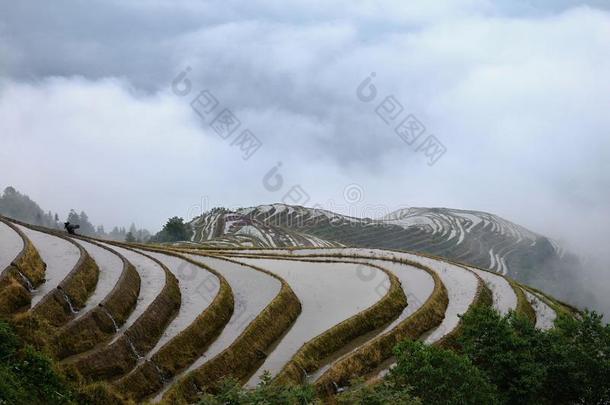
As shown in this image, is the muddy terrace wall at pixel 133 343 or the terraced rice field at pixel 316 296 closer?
the muddy terrace wall at pixel 133 343

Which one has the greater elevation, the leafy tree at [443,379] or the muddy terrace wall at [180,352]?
the leafy tree at [443,379]

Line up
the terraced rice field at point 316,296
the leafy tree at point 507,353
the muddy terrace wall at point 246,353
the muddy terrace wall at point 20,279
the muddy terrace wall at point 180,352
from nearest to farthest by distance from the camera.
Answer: the muddy terrace wall at point 180,352
the muddy terrace wall at point 246,353
the muddy terrace wall at point 20,279
the leafy tree at point 507,353
the terraced rice field at point 316,296

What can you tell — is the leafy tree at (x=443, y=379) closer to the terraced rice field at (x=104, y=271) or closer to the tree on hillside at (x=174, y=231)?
the terraced rice field at (x=104, y=271)

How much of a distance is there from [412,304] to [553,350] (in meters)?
9.16

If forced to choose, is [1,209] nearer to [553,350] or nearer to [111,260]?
[111,260]

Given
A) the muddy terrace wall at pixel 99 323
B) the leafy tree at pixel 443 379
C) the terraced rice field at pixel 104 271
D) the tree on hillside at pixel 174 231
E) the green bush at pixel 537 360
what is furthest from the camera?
the tree on hillside at pixel 174 231

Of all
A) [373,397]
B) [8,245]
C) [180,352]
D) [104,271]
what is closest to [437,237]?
[104,271]

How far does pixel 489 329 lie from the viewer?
19578 mm

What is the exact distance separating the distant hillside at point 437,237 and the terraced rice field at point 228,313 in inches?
2503

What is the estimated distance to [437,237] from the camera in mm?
129000

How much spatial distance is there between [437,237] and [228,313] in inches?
4343

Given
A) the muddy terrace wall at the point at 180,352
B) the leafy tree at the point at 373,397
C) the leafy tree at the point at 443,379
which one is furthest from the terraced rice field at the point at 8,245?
the leafy tree at the point at 443,379

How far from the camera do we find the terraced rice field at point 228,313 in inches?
706

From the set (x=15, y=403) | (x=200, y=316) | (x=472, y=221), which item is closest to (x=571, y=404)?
(x=200, y=316)
